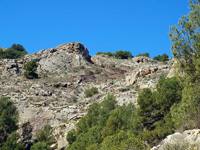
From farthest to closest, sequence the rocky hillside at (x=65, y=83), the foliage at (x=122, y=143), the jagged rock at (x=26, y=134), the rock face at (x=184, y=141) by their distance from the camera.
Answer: the rocky hillside at (x=65, y=83) → the jagged rock at (x=26, y=134) → the foliage at (x=122, y=143) → the rock face at (x=184, y=141)

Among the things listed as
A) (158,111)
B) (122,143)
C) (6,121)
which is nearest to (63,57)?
(6,121)

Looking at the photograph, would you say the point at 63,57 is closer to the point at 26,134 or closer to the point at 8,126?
the point at 26,134

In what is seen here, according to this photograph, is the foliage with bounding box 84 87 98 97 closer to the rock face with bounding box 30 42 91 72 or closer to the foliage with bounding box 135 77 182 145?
the rock face with bounding box 30 42 91 72

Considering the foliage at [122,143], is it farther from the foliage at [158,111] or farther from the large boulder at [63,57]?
the large boulder at [63,57]

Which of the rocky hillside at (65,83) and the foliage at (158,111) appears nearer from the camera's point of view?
the foliage at (158,111)

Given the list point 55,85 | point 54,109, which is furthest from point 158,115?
point 55,85

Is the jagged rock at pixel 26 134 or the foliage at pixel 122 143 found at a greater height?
the jagged rock at pixel 26 134

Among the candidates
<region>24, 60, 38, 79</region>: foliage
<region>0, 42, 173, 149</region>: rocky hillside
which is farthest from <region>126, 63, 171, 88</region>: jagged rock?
<region>24, 60, 38, 79</region>: foliage

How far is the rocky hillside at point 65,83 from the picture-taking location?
4312 cm

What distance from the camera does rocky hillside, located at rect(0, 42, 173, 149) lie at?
141 feet

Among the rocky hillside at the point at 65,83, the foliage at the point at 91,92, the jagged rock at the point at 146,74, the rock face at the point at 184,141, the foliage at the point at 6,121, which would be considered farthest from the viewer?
the foliage at the point at 91,92

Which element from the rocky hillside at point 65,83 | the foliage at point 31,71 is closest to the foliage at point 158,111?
the rocky hillside at point 65,83

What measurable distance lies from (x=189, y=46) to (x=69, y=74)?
52938mm

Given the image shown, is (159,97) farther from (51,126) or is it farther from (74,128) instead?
(51,126)
